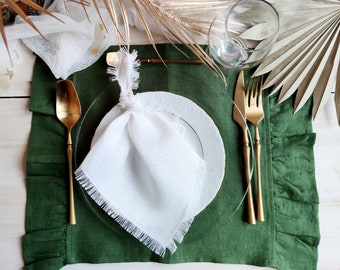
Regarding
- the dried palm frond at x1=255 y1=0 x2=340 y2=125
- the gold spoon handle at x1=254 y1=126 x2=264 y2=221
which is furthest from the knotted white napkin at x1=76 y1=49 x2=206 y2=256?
the dried palm frond at x1=255 y1=0 x2=340 y2=125

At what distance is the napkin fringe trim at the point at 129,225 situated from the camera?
65 centimetres

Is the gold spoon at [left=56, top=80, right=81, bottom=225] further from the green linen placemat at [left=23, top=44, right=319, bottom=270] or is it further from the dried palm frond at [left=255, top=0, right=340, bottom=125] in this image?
the dried palm frond at [left=255, top=0, right=340, bottom=125]

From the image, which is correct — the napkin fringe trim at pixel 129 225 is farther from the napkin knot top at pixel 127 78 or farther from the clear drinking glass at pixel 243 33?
the clear drinking glass at pixel 243 33

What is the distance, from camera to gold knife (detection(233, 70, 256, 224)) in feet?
2.21

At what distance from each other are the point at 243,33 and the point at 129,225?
1.22 feet

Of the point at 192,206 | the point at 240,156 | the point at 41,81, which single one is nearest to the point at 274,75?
the point at 240,156

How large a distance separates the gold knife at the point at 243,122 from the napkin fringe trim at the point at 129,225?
11 centimetres

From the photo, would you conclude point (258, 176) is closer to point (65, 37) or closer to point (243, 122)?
point (243, 122)

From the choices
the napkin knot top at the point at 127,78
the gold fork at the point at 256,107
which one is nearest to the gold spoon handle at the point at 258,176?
the gold fork at the point at 256,107

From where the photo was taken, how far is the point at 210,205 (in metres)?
0.66

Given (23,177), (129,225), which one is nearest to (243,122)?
(129,225)

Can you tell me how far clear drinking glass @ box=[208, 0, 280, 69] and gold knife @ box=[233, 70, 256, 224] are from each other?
42 mm

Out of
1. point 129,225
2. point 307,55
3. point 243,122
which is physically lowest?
point 129,225

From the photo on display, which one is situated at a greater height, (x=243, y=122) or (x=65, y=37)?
(x=65, y=37)
